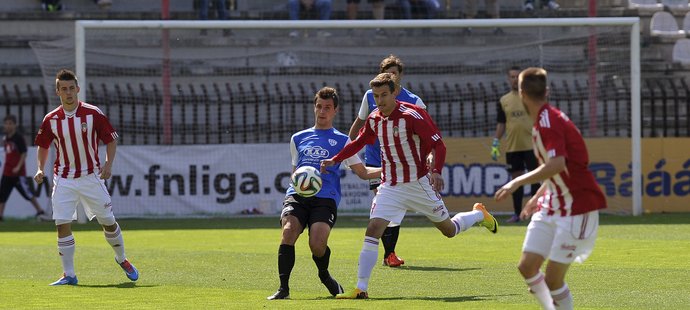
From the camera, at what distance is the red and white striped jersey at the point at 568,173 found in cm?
770

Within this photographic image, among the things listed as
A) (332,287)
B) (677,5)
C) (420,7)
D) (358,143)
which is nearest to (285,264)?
(332,287)

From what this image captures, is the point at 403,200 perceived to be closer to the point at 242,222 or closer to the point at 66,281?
the point at 66,281

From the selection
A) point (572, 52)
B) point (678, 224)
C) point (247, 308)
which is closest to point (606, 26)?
point (572, 52)

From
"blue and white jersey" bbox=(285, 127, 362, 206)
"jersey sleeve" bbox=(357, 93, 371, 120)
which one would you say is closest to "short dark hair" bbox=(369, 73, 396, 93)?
"blue and white jersey" bbox=(285, 127, 362, 206)

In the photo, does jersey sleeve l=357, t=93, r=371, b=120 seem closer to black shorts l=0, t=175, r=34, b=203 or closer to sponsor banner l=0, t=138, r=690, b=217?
sponsor banner l=0, t=138, r=690, b=217

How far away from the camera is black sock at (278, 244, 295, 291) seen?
1021cm

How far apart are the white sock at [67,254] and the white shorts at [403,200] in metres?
3.05

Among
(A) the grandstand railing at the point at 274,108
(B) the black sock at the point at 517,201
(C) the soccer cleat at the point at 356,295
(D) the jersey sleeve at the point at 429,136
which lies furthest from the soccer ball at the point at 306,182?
(A) the grandstand railing at the point at 274,108

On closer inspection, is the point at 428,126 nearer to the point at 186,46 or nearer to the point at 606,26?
the point at 606,26

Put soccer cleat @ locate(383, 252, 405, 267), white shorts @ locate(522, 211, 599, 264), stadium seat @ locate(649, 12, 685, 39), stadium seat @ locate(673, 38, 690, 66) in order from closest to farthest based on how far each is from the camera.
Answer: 1. white shorts @ locate(522, 211, 599, 264)
2. soccer cleat @ locate(383, 252, 405, 267)
3. stadium seat @ locate(673, 38, 690, 66)
4. stadium seat @ locate(649, 12, 685, 39)

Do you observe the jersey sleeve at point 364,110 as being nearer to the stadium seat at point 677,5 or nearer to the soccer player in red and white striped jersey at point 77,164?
the soccer player in red and white striped jersey at point 77,164

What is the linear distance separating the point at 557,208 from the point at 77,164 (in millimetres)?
5770

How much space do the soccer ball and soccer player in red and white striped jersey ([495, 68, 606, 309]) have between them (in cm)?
279

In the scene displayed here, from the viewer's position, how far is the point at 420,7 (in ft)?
83.8
